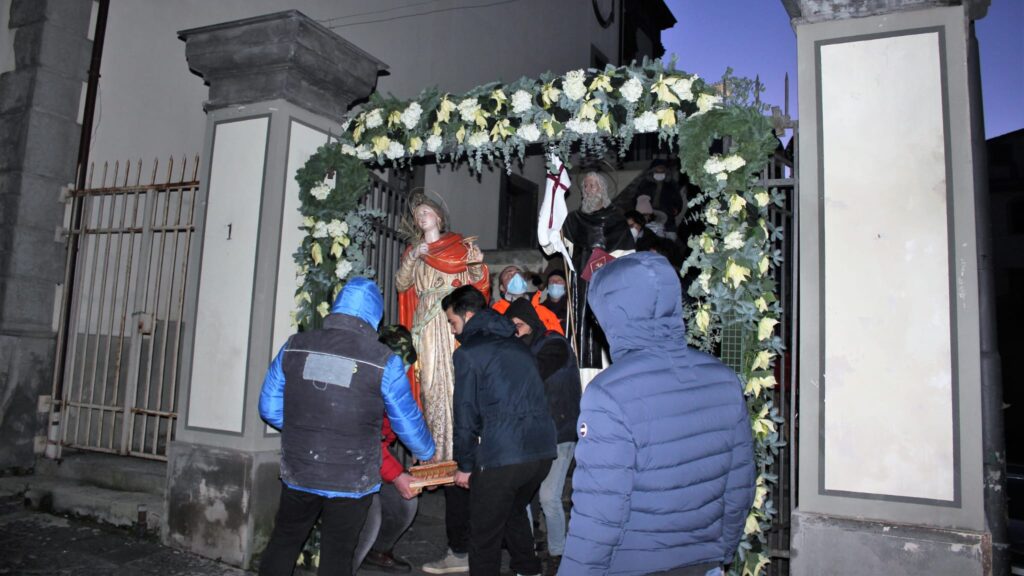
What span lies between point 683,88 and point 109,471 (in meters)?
5.93

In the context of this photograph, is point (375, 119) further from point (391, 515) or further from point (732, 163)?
point (391, 515)

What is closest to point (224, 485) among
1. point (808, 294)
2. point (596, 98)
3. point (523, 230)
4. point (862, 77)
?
point (596, 98)

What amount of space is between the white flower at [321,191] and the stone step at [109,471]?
274cm

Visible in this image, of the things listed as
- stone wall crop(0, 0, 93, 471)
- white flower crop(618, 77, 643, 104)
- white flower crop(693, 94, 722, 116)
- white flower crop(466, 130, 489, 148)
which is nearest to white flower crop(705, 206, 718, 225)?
white flower crop(693, 94, 722, 116)

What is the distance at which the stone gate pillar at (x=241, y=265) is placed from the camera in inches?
212

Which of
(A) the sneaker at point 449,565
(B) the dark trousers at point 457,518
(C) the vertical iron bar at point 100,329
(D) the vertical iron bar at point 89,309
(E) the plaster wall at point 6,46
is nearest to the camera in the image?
(A) the sneaker at point 449,565

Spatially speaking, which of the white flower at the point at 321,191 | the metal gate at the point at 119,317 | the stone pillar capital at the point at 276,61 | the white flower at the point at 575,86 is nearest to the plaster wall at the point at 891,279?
the white flower at the point at 575,86

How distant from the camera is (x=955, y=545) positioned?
354 cm

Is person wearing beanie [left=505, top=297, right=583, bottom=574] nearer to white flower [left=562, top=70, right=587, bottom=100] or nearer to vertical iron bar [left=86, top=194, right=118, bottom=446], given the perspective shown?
white flower [left=562, top=70, right=587, bottom=100]

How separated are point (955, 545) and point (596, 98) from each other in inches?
130

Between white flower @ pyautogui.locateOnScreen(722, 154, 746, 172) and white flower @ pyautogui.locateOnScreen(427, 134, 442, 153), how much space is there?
2.20 m

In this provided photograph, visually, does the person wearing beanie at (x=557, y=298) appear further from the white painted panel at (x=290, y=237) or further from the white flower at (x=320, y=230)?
the white painted panel at (x=290, y=237)

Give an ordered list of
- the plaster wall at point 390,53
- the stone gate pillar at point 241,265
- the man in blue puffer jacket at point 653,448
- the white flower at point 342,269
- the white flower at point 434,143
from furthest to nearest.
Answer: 1. the plaster wall at point 390,53
2. the white flower at point 342,269
3. the white flower at point 434,143
4. the stone gate pillar at point 241,265
5. the man in blue puffer jacket at point 653,448

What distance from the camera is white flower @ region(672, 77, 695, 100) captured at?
459 centimetres
